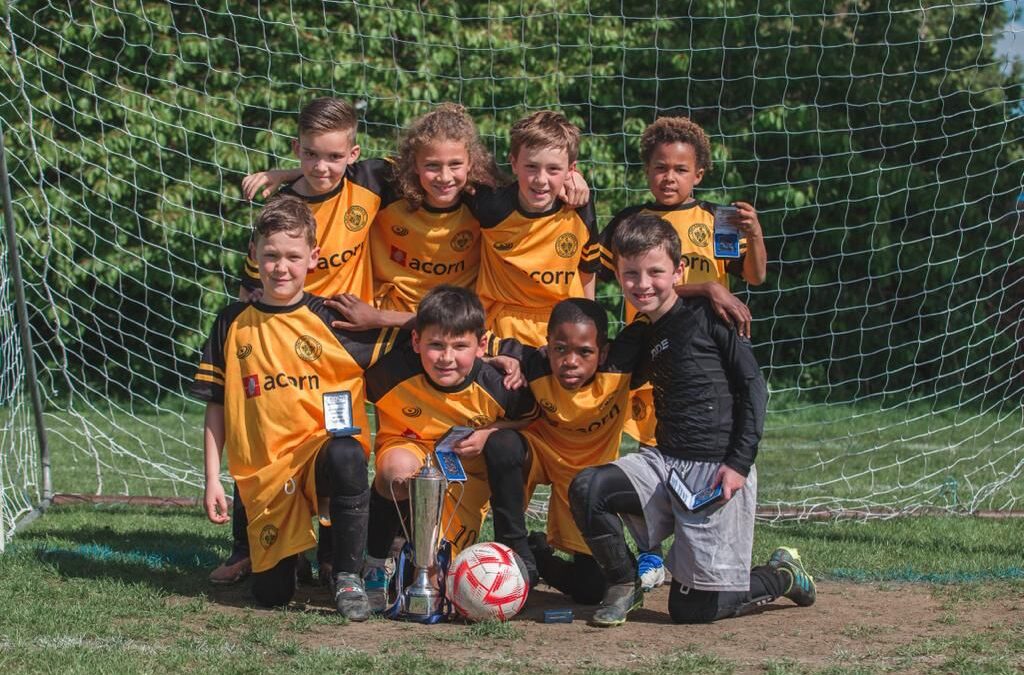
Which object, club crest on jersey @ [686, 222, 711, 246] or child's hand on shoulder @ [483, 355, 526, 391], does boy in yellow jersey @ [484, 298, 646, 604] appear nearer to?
child's hand on shoulder @ [483, 355, 526, 391]

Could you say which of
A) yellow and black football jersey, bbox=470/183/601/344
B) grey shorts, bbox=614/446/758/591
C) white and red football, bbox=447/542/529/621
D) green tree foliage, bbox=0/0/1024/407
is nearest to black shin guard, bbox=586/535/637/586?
grey shorts, bbox=614/446/758/591

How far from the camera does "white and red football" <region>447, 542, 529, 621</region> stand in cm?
411

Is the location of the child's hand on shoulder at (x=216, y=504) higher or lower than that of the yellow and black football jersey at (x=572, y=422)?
lower

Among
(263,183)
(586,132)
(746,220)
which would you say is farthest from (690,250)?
(586,132)

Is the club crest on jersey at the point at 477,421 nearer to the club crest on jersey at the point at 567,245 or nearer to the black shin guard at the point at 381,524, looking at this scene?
the black shin guard at the point at 381,524

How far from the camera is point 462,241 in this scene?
4.89m

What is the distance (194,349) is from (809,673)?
6.83 m

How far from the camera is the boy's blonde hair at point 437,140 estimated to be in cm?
466

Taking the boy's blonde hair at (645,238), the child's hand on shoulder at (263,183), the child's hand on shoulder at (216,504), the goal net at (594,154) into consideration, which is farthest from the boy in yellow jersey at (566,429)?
the goal net at (594,154)

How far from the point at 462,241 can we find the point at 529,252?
259 mm

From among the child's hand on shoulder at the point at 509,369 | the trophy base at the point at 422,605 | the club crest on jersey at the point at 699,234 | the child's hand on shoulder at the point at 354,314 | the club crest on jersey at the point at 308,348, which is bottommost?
the trophy base at the point at 422,605

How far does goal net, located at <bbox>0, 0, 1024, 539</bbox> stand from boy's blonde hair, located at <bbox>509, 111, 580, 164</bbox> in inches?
135

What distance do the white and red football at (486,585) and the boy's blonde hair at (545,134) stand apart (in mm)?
1420

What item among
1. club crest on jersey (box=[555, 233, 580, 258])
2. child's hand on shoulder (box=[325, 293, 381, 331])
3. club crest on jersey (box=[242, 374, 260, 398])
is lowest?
club crest on jersey (box=[242, 374, 260, 398])
